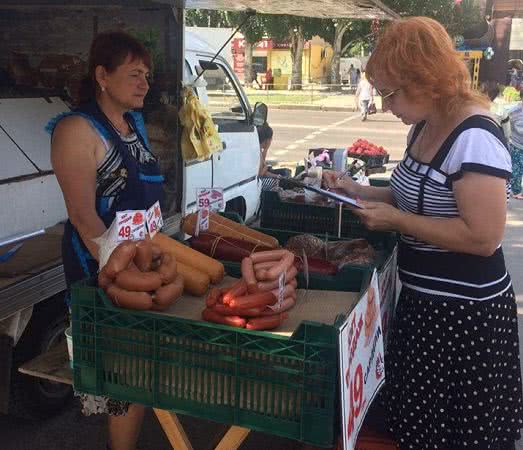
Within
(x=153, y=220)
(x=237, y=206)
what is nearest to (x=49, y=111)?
(x=237, y=206)

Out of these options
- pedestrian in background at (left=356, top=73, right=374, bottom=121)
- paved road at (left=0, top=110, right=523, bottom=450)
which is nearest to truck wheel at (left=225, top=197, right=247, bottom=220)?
paved road at (left=0, top=110, right=523, bottom=450)

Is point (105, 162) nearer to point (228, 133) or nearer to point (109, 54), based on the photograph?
point (109, 54)

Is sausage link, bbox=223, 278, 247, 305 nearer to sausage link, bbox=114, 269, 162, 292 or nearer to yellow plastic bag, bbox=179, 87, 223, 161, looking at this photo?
sausage link, bbox=114, 269, 162, 292

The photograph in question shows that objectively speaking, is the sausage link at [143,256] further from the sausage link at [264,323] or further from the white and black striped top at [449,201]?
the white and black striped top at [449,201]

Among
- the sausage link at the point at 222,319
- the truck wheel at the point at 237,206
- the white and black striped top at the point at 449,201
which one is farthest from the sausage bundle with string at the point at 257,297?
the truck wheel at the point at 237,206

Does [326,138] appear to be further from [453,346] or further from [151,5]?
[453,346]

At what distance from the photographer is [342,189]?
111 inches

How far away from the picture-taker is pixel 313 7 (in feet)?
13.4

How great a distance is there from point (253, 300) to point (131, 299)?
0.36 metres

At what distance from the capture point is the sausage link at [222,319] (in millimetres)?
1819

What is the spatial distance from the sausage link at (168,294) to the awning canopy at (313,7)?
2.18 meters

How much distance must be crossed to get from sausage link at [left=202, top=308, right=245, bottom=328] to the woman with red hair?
682 millimetres

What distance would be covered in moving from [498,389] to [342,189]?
1045 millimetres

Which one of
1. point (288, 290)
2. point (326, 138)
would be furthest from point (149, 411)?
point (326, 138)
